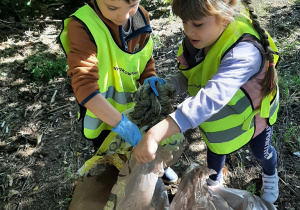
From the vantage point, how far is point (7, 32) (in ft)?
11.3

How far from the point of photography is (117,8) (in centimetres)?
144

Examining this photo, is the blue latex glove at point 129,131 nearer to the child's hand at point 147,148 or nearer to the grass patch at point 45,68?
the child's hand at point 147,148

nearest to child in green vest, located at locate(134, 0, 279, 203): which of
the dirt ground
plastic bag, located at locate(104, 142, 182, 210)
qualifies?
plastic bag, located at locate(104, 142, 182, 210)

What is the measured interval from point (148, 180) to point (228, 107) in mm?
509

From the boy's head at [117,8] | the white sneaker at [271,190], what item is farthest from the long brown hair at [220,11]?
the white sneaker at [271,190]

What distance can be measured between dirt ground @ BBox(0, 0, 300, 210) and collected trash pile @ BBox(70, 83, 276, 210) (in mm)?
362

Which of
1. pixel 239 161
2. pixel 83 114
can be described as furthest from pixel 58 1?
pixel 239 161

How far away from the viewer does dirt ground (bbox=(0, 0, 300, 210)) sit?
85.0 inches

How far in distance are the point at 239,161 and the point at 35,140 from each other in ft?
5.15

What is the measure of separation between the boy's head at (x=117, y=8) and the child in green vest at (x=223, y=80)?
0.22 metres

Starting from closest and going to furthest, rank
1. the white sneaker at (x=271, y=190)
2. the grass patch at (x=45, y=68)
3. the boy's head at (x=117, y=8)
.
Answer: the boy's head at (x=117, y=8), the white sneaker at (x=271, y=190), the grass patch at (x=45, y=68)

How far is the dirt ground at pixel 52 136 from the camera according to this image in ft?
7.08

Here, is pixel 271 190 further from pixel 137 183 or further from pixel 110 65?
pixel 110 65

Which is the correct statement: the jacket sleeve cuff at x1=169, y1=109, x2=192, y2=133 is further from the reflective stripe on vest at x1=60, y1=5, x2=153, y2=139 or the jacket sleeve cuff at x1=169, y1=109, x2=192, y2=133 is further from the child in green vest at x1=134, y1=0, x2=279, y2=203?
the reflective stripe on vest at x1=60, y1=5, x2=153, y2=139
